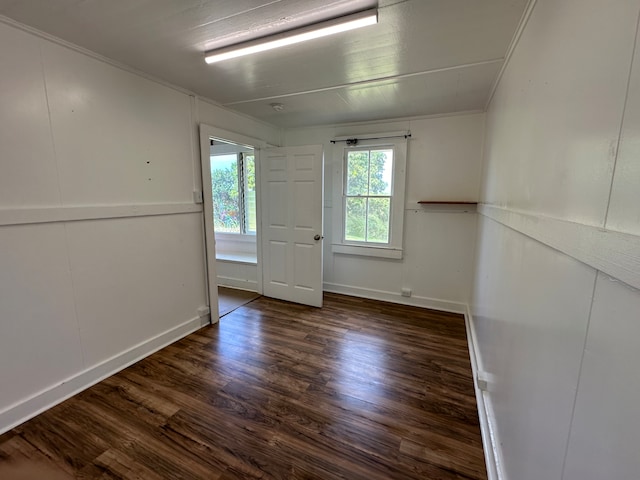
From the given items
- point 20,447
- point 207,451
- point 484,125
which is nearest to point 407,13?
point 484,125

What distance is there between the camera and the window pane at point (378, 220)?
3.61 meters

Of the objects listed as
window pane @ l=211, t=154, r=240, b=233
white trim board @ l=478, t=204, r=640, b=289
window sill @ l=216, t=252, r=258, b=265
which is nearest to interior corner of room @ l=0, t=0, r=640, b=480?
white trim board @ l=478, t=204, r=640, b=289

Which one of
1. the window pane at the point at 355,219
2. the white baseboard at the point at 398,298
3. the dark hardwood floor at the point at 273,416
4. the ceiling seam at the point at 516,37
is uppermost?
the ceiling seam at the point at 516,37

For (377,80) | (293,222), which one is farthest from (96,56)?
(293,222)

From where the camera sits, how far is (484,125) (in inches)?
119

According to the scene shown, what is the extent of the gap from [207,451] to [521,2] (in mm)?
2824

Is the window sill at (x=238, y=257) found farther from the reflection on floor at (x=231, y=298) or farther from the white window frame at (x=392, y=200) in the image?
the white window frame at (x=392, y=200)

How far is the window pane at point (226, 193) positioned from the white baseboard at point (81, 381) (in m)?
2.49

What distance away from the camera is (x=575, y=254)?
0.69 metres

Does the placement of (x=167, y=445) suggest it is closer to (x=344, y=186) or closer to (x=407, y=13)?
(x=407, y=13)

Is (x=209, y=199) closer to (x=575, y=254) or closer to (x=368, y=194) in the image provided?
(x=368, y=194)

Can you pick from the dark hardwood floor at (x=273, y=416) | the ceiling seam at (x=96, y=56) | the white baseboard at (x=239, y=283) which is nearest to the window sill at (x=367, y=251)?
the dark hardwood floor at (x=273, y=416)

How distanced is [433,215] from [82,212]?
337cm

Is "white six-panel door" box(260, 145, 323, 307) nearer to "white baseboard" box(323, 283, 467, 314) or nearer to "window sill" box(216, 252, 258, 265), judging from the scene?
"window sill" box(216, 252, 258, 265)
